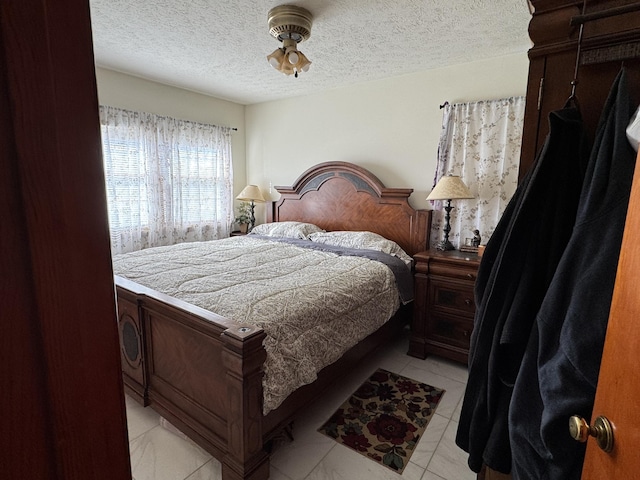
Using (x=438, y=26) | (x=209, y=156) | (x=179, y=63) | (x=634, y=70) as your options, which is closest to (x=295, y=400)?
(x=634, y=70)

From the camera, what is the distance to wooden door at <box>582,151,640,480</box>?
0.53 metres

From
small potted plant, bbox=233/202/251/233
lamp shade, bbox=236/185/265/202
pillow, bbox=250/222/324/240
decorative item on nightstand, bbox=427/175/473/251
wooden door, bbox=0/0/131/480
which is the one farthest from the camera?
small potted plant, bbox=233/202/251/233

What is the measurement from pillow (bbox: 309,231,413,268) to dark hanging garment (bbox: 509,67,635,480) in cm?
217

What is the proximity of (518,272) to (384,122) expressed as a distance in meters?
2.91

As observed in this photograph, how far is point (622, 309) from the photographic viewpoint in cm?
58

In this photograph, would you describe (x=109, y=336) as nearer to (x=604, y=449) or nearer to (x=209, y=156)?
(x=604, y=449)

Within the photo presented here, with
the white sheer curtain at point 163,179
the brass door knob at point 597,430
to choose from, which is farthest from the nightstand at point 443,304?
the white sheer curtain at point 163,179

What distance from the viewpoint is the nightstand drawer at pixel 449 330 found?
257cm

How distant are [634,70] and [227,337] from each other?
1.57m

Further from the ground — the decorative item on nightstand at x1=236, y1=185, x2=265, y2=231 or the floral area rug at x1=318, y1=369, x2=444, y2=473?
the decorative item on nightstand at x1=236, y1=185, x2=265, y2=231

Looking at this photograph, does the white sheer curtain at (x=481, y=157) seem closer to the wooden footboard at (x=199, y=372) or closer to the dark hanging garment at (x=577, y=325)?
the dark hanging garment at (x=577, y=325)

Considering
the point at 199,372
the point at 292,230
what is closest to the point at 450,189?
the point at 292,230

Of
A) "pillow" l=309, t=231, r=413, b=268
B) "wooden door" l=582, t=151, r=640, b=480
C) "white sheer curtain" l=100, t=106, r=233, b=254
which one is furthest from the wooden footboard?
"pillow" l=309, t=231, r=413, b=268

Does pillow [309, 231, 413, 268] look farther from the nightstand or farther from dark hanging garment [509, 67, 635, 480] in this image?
dark hanging garment [509, 67, 635, 480]
